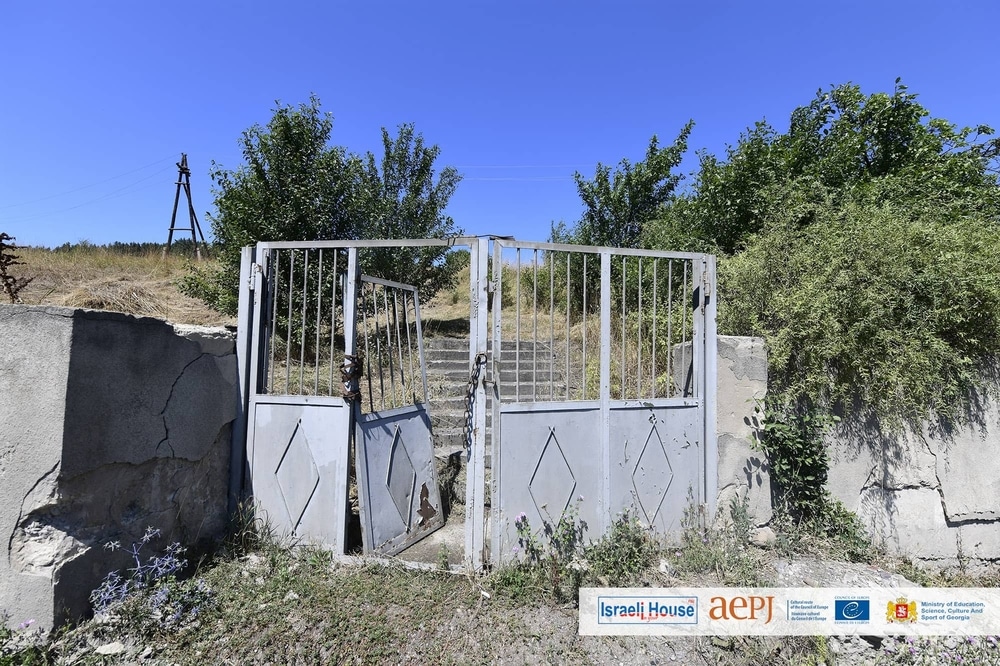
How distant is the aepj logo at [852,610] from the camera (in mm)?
2783

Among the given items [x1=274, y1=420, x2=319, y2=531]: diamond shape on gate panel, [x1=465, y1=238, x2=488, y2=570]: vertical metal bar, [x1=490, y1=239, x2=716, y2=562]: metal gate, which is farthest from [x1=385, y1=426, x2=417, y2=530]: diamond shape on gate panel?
[x1=490, y1=239, x2=716, y2=562]: metal gate

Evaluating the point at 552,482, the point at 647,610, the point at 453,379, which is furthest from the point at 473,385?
the point at 453,379

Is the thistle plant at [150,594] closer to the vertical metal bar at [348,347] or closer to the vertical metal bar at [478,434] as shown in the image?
the vertical metal bar at [348,347]

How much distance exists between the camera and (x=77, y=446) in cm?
245

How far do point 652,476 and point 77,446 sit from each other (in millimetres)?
3489

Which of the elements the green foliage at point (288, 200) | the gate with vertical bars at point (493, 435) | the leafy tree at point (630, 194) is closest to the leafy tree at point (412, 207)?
the green foliage at point (288, 200)

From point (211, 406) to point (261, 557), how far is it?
111 cm

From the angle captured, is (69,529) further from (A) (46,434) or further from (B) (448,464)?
(B) (448,464)

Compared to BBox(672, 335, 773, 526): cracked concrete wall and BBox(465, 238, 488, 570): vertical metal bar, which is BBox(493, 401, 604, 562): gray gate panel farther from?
BBox(672, 335, 773, 526): cracked concrete wall

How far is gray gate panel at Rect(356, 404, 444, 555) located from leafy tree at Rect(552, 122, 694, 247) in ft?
19.0

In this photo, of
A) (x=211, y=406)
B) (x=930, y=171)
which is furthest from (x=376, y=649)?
(x=930, y=171)

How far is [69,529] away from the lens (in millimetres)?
2477

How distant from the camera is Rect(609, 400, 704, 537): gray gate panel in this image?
3381 mm

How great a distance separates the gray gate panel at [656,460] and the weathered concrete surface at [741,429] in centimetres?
19
